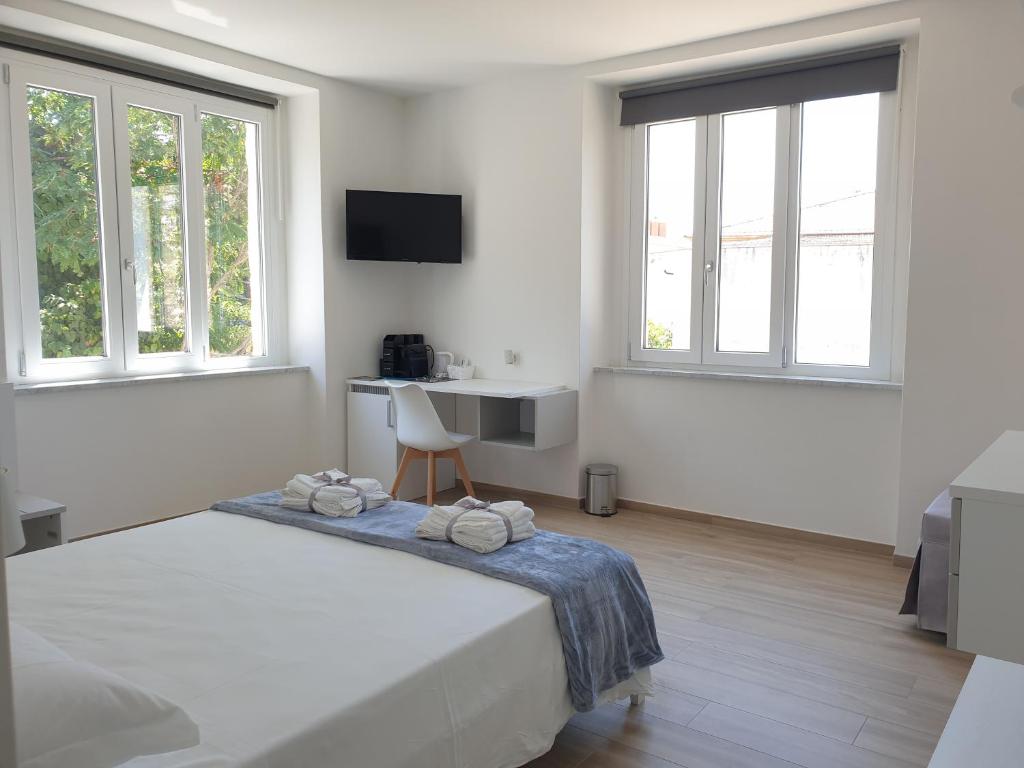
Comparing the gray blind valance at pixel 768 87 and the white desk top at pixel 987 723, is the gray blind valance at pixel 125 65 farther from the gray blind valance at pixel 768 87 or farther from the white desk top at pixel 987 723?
the white desk top at pixel 987 723

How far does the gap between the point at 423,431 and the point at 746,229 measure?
7.09ft

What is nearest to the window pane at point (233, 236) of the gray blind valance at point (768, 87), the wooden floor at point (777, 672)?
the gray blind valance at point (768, 87)

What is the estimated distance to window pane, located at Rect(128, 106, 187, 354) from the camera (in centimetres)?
438

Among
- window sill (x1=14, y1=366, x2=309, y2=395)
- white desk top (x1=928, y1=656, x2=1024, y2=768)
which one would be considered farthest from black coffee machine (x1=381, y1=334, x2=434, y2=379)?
white desk top (x1=928, y1=656, x2=1024, y2=768)

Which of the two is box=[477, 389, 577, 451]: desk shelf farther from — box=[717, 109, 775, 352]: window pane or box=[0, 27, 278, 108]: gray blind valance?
box=[0, 27, 278, 108]: gray blind valance

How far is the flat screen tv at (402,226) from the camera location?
5.09 m

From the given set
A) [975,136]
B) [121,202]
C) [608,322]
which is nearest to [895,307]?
[975,136]

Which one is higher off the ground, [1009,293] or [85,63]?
[85,63]

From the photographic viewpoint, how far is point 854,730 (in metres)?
2.39

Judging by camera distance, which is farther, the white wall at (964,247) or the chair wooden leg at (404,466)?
the chair wooden leg at (404,466)

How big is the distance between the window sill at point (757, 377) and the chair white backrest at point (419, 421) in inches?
44.3

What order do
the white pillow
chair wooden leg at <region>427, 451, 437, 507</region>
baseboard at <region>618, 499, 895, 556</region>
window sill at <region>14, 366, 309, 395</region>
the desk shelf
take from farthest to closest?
the desk shelf → chair wooden leg at <region>427, 451, 437, 507</region> → baseboard at <region>618, 499, 895, 556</region> → window sill at <region>14, 366, 309, 395</region> → the white pillow

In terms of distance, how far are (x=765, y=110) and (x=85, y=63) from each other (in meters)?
3.60

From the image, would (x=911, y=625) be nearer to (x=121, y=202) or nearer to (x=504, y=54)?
(x=504, y=54)
